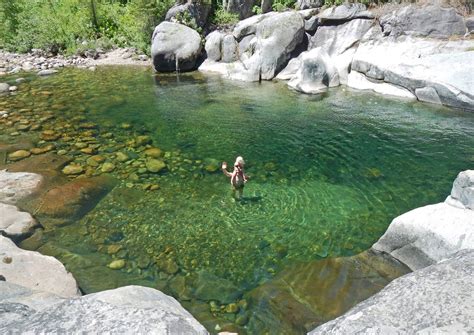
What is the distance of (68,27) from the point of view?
3438 cm

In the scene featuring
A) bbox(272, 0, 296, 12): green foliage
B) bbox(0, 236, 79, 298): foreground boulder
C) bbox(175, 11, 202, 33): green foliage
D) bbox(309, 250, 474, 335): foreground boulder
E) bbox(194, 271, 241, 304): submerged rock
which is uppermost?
bbox(272, 0, 296, 12): green foliage

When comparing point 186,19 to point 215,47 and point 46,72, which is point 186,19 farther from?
point 46,72

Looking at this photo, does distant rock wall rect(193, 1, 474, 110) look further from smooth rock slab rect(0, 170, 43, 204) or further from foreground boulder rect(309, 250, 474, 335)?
foreground boulder rect(309, 250, 474, 335)

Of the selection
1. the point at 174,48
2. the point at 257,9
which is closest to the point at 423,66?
the point at 257,9

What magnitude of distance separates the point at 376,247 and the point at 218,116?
36.3 feet

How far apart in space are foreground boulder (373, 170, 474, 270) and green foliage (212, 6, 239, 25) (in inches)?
1035

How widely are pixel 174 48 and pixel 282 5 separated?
28.5ft

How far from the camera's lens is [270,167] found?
41.3 ft

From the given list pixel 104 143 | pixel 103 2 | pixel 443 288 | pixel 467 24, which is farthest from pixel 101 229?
pixel 103 2

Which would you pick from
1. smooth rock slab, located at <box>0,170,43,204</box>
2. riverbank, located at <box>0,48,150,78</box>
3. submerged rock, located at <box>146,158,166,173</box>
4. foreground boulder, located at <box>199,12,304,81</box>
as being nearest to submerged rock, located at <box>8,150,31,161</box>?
smooth rock slab, located at <box>0,170,43,204</box>

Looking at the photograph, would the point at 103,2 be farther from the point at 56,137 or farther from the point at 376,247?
the point at 376,247

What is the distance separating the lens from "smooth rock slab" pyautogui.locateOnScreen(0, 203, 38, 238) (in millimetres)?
8914

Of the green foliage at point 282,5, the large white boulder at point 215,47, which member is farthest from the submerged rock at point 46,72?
the green foliage at point 282,5

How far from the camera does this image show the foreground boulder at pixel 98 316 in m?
4.12
